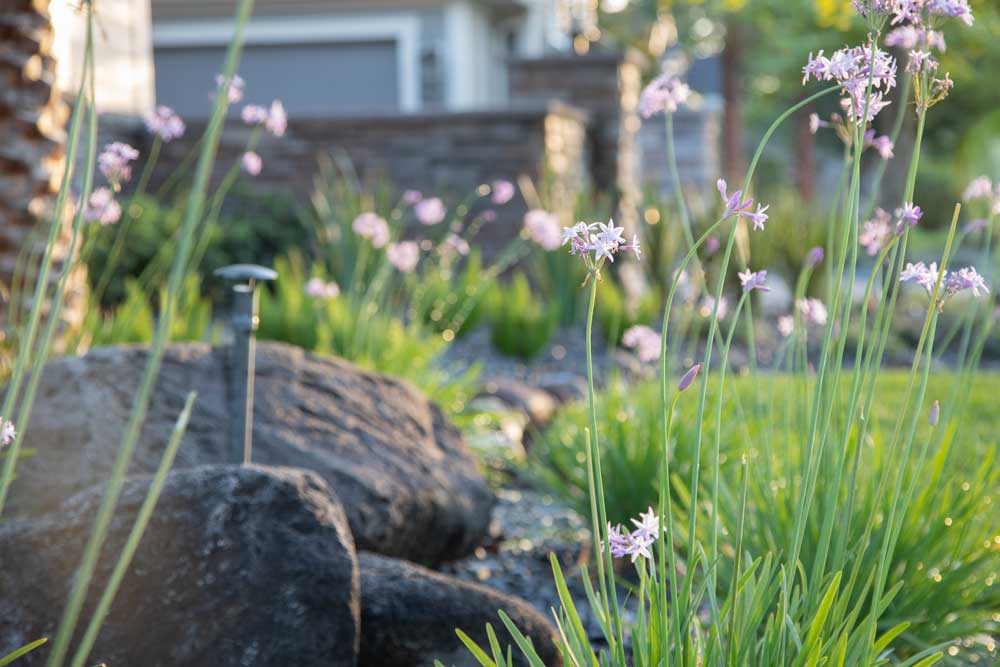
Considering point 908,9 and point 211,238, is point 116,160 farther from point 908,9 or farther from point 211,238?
point 211,238

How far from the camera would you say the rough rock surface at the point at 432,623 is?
2.21 m

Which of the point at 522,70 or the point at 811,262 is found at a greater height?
the point at 522,70

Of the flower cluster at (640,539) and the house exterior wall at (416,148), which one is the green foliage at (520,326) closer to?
the house exterior wall at (416,148)

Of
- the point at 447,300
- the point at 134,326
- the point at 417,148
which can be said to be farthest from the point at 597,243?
the point at 417,148

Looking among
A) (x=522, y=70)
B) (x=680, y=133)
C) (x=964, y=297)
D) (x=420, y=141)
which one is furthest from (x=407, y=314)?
(x=680, y=133)

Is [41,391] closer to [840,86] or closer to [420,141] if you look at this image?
[840,86]

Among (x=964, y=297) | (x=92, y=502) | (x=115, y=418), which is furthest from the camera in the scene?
(x=964, y=297)

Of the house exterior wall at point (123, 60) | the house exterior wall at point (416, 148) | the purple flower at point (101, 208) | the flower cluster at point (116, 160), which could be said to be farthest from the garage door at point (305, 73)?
the flower cluster at point (116, 160)

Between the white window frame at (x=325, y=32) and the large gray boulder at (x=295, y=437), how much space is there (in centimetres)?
1170

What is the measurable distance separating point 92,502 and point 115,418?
82 centimetres

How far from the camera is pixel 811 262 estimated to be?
2195mm

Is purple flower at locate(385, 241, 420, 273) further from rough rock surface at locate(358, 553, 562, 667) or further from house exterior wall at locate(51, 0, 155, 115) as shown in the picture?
house exterior wall at locate(51, 0, 155, 115)

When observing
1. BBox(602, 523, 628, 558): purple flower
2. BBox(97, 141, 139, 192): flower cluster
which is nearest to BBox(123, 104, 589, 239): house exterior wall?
BBox(97, 141, 139, 192): flower cluster

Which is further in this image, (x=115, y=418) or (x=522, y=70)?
(x=522, y=70)
